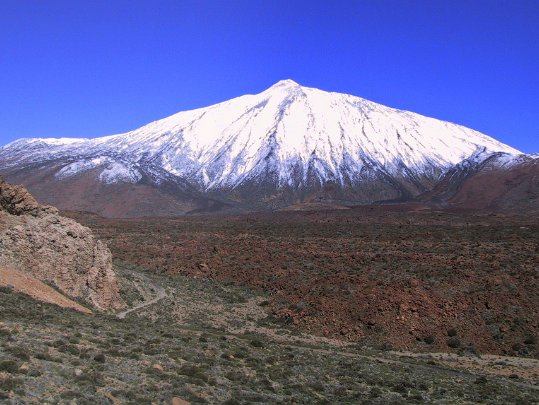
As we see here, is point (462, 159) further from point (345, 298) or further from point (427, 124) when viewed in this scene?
point (345, 298)

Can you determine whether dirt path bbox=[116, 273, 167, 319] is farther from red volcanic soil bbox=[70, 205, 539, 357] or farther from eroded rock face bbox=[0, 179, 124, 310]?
red volcanic soil bbox=[70, 205, 539, 357]

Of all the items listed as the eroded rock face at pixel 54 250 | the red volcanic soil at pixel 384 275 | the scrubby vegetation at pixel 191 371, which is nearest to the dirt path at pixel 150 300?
the eroded rock face at pixel 54 250

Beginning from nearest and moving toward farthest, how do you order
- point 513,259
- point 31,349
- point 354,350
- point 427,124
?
point 31,349 < point 354,350 < point 513,259 < point 427,124

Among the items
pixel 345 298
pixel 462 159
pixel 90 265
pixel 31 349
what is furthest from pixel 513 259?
pixel 462 159

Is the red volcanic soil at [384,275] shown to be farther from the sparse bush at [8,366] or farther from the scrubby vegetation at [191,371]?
the sparse bush at [8,366]

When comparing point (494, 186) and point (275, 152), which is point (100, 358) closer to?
point (494, 186)

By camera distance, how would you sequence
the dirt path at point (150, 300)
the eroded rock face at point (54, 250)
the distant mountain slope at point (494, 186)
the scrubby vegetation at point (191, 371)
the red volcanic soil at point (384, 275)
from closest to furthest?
the scrubby vegetation at point (191, 371) → the eroded rock face at point (54, 250) → the red volcanic soil at point (384, 275) → the dirt path at point (150, 300) → the distant mountain slope at point (494, 186)
